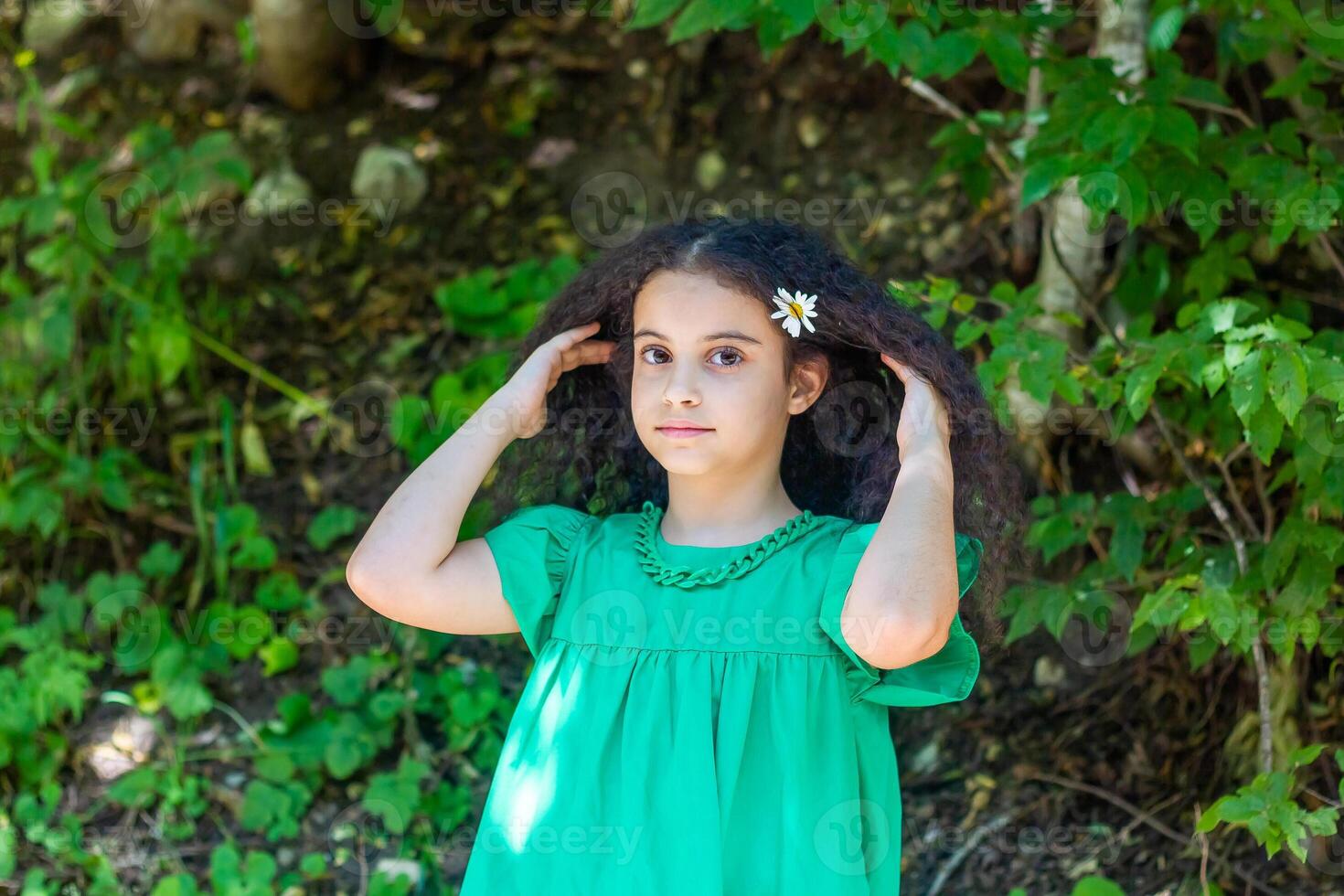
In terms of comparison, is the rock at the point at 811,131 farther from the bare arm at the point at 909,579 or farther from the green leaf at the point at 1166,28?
the bare arm at the point at 909,579

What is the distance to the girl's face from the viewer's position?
6.87ft

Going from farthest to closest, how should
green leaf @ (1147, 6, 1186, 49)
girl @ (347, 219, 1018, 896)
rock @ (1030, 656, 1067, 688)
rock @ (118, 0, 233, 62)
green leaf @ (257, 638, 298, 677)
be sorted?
rock @ (118, 0, 233, 62), green leaf @ (257, 638, 298, 677), rock @ (1030, 656, 1067, 688), green leaf @ (1147, 6, 1186, 49), girl @ (347, 219, 1018, 896)

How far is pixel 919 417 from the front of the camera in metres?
2.11

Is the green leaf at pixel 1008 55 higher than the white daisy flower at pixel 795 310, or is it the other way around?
the green leaf at pixel 1008 55

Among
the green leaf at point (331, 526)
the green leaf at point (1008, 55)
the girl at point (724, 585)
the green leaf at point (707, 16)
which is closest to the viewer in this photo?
the girl at point (724, 585)

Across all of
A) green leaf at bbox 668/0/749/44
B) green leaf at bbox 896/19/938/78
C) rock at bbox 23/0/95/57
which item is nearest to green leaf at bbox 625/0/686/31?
green leaf at bbox 668/0/749/44

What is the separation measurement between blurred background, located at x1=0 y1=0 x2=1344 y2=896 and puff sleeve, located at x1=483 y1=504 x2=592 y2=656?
2.37ft

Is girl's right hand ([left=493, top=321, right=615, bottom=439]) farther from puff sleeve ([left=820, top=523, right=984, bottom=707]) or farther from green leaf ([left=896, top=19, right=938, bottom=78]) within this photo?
green leaf ([left=896, top=19, right=938, bottom=78])

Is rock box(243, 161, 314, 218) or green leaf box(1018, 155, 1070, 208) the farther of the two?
rock box(243, 161, 314, 218)

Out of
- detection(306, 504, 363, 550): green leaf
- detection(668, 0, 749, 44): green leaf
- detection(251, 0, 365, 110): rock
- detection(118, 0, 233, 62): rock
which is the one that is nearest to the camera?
detection(668, 0, 749, 44): green leaf

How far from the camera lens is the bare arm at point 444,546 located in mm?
2109

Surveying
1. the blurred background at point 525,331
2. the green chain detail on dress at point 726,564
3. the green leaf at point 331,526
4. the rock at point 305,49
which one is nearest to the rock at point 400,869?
the blurred background at point 525,331

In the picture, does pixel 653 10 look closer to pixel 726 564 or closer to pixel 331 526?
pixel 726 564

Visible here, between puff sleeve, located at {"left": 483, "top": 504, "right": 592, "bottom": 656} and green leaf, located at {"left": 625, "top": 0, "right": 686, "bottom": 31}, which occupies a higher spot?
green leaf, located at {"left": 625, "top": 0, "right": 686, "bottom": 31}
